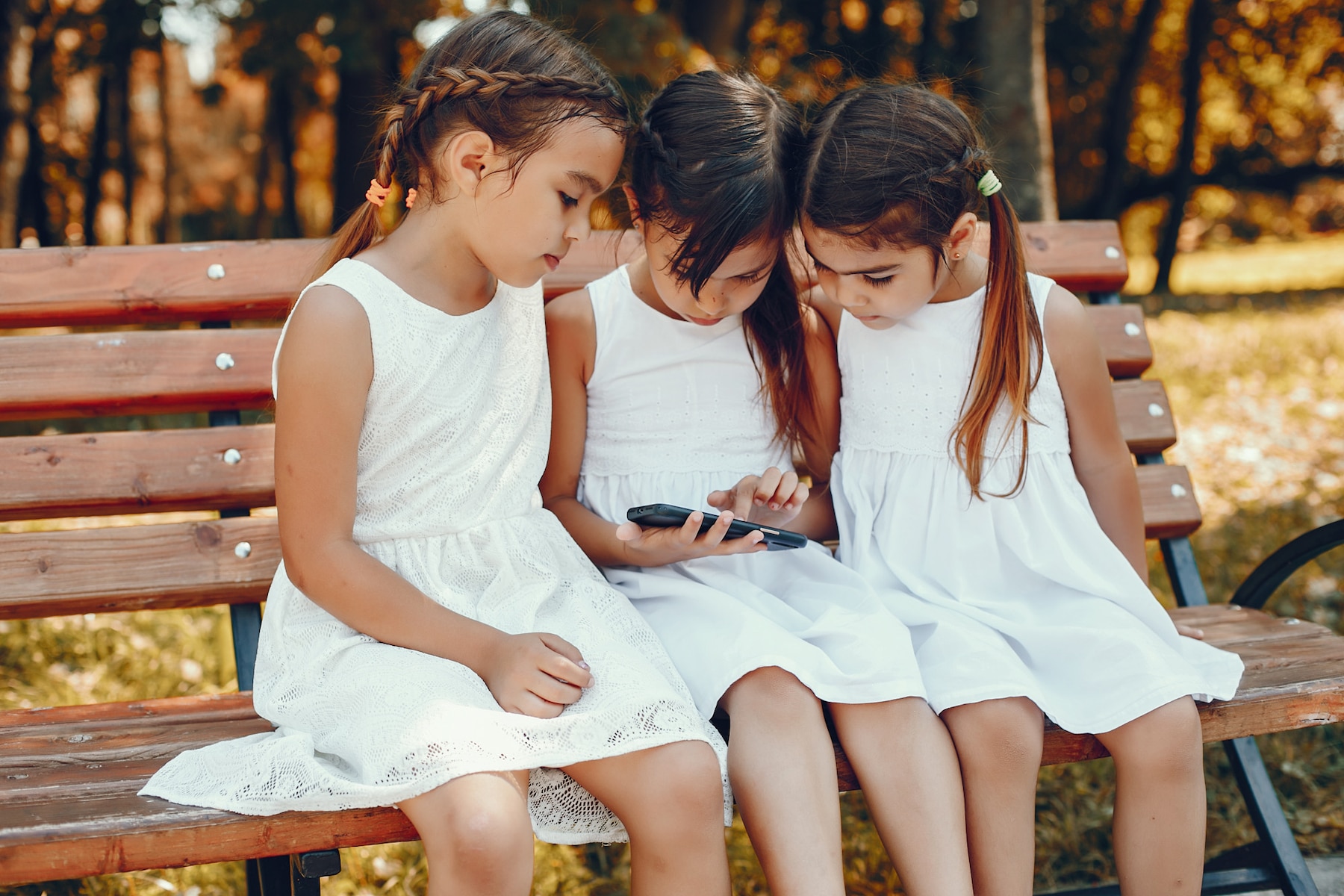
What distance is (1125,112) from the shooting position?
12992 millimetres

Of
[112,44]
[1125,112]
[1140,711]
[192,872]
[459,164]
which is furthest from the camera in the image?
[1125,112]

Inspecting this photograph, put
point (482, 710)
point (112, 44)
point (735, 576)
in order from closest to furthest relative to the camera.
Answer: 1. point (482, 710)
2. point (735, 576)
3. point (112, 44)

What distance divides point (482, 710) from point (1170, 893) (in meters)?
1.09

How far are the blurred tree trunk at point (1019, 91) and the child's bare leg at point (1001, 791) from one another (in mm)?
3881

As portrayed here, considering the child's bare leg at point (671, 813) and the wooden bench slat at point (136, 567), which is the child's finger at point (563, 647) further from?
the wooden bench slat at point (136, 567)

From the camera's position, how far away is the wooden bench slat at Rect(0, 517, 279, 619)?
2166 mm

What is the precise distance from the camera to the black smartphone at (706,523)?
1.88m

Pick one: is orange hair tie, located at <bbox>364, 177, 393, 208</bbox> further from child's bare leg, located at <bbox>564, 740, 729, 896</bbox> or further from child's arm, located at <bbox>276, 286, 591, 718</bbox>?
child's bare leg, located at <bbox>564, 740, 729, 896</bbox>

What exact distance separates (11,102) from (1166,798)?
6.13 metres

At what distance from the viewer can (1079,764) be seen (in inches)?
116

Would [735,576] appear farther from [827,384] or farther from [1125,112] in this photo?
[1125,112]

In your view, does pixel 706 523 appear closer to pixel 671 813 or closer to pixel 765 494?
pixel 765 494

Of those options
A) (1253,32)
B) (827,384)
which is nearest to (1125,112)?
(1253,32)

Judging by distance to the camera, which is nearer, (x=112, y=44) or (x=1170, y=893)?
(x=1170, y=893)
